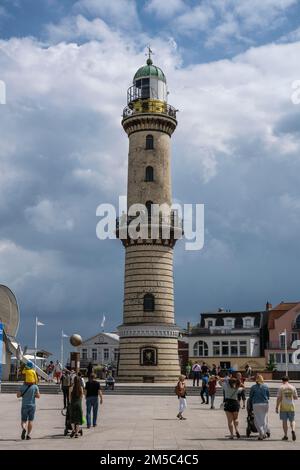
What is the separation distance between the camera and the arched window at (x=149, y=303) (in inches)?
1842

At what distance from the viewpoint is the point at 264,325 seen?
7506cm

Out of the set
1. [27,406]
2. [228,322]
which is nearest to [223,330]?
[228,322]

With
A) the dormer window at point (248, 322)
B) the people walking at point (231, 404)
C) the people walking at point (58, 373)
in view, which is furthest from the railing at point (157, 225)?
the people walking at point (231, 404)

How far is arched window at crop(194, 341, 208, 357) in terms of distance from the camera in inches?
2896

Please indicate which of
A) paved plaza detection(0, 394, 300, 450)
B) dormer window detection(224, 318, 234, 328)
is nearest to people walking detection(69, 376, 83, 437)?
paved plaza detection(0, 394, 300, 450)

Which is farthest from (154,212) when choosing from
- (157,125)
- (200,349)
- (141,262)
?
(200,349)

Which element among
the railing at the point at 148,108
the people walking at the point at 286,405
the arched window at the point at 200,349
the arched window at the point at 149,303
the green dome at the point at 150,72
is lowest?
the people walking at the point at 286,405

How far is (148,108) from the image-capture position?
164 ft

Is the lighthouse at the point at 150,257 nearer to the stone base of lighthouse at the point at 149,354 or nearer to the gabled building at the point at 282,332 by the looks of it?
the stone base of lighthouse at the point at 149,354

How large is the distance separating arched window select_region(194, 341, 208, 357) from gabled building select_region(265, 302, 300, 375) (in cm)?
754

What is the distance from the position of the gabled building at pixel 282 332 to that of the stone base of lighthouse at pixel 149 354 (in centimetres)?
2454

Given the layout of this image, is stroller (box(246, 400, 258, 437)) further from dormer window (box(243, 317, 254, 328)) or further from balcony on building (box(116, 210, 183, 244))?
dormer window (box(243, 317, 254, 328))
